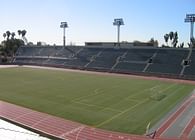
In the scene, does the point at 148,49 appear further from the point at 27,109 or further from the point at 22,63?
the point at 27,109

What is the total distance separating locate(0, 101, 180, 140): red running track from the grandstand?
28821 millimetres

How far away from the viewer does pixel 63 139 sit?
47.2 ft

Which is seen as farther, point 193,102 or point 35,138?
point 193,102

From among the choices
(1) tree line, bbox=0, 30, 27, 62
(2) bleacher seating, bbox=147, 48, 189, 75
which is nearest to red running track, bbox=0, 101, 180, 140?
(2) bleacher seating, bbox=147, 48, 189, 75

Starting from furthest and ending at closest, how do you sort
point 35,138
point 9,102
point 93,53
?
point 93,53 < point 9,102 < point 35,138

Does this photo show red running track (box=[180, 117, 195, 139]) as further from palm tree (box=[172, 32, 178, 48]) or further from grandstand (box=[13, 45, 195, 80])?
palm tree (box=[172, 32, 178, 48])

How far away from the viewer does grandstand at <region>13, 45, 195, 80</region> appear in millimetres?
45125

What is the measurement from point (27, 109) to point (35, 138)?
719cm

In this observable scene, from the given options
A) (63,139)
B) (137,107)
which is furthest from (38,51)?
(63,139)

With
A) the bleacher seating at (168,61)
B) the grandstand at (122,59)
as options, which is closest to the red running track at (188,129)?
the grandstand at (122,59)

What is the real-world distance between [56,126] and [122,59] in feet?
123

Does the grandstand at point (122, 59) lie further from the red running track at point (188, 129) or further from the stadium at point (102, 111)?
the red running track at point (188, 129)

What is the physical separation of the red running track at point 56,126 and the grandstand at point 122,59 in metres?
28.8

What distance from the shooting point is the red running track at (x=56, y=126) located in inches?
579
